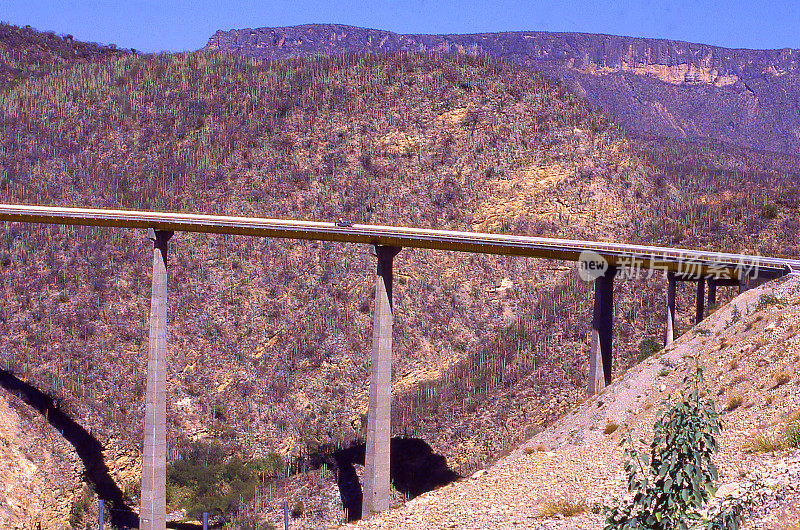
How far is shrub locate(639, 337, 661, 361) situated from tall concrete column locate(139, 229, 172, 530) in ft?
84.2

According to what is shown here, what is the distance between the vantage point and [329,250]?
217 feet

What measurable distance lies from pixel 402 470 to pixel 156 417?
1358cm

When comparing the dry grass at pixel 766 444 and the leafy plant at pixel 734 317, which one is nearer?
the dry grass at pixel 766 444

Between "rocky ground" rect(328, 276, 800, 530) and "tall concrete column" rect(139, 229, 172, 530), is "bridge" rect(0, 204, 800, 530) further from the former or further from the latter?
"rocky ground" rect(328, 276, 800, 530)

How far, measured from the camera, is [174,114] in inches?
3327

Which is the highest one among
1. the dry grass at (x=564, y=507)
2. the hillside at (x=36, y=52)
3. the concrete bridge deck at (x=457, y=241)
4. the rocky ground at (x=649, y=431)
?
the hillside at (x=36, y=52)

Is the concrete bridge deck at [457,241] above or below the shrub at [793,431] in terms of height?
above

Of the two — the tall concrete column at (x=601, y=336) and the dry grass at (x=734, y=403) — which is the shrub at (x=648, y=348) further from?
the dry grass at (x=734, y=403)

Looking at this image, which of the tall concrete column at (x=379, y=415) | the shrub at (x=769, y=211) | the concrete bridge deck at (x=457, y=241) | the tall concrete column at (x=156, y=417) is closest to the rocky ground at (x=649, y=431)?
the concrete bridge deck at (x=457, y=241)

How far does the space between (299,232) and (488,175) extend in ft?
106

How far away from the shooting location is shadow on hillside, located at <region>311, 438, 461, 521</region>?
147 ft

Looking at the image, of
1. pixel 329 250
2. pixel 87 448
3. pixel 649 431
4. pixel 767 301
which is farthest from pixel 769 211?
pixel 87 448

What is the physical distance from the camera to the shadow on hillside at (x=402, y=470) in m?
44.7

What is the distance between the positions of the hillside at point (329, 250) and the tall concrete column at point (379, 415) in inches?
272
